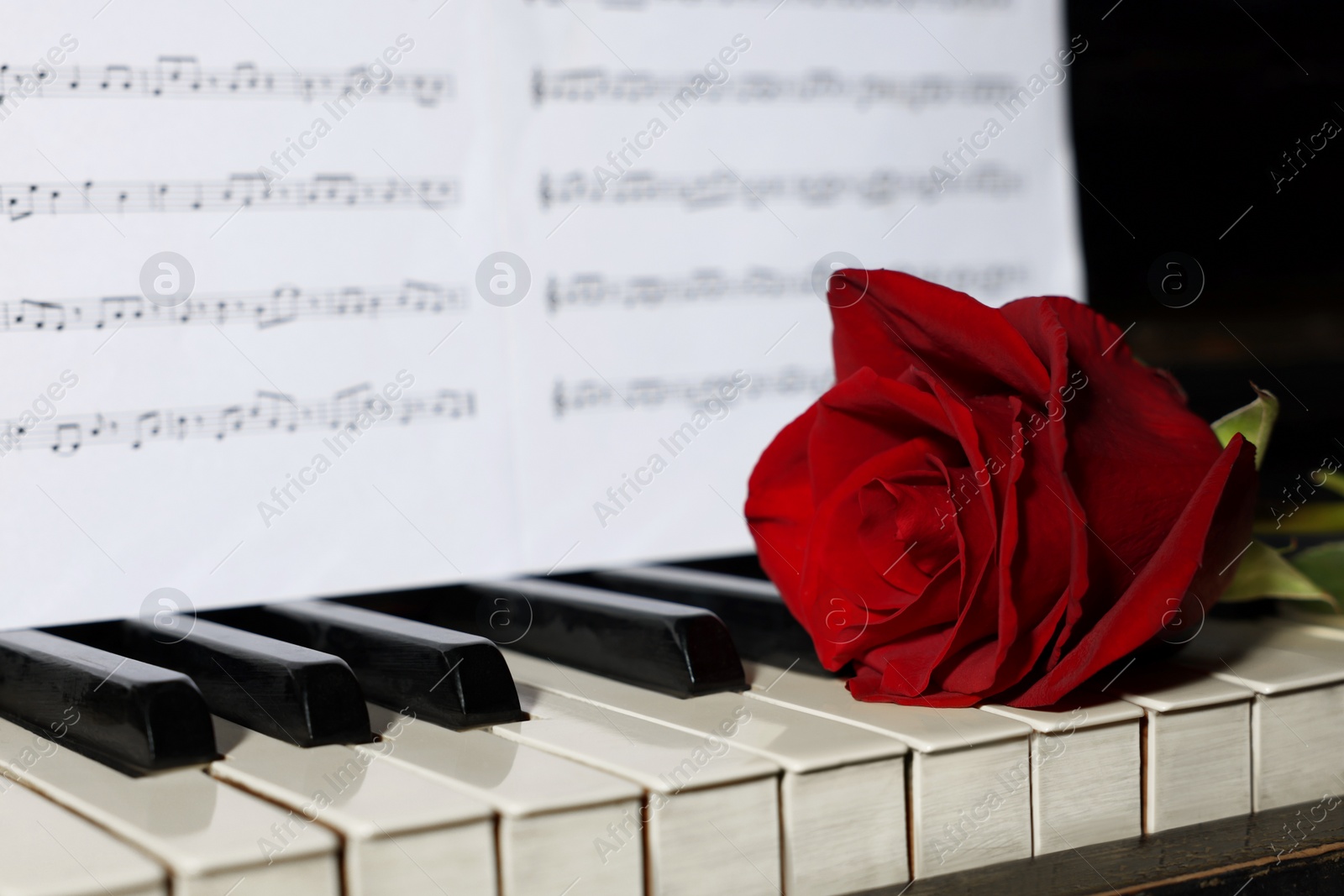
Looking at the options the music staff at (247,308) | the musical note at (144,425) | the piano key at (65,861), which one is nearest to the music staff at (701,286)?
the music staff at (247,308)

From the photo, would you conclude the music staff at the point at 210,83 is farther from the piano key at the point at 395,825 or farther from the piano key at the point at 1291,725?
the piano key at the point at 1291,725

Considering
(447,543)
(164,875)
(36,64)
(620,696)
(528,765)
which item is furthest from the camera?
(447,543)

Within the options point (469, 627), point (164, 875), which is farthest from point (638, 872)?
point (469, 627)

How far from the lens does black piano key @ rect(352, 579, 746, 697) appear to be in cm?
79

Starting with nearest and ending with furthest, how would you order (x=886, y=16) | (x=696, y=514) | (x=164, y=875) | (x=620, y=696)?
(x=164, y=875) < (x=620, y=696) < (x=696, y=514) < (x=886, y=16)

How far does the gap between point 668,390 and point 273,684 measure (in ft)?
1.90

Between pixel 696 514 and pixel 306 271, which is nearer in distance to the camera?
pixel 306 271

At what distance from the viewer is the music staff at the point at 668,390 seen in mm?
1152

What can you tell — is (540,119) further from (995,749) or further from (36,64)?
(995,749)

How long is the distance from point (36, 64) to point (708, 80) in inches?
24.0

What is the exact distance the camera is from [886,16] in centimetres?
133

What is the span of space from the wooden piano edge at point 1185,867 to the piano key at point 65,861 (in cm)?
35

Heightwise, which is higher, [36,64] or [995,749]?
[36,64]

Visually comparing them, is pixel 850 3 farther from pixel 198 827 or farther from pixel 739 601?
pixel 198 827
